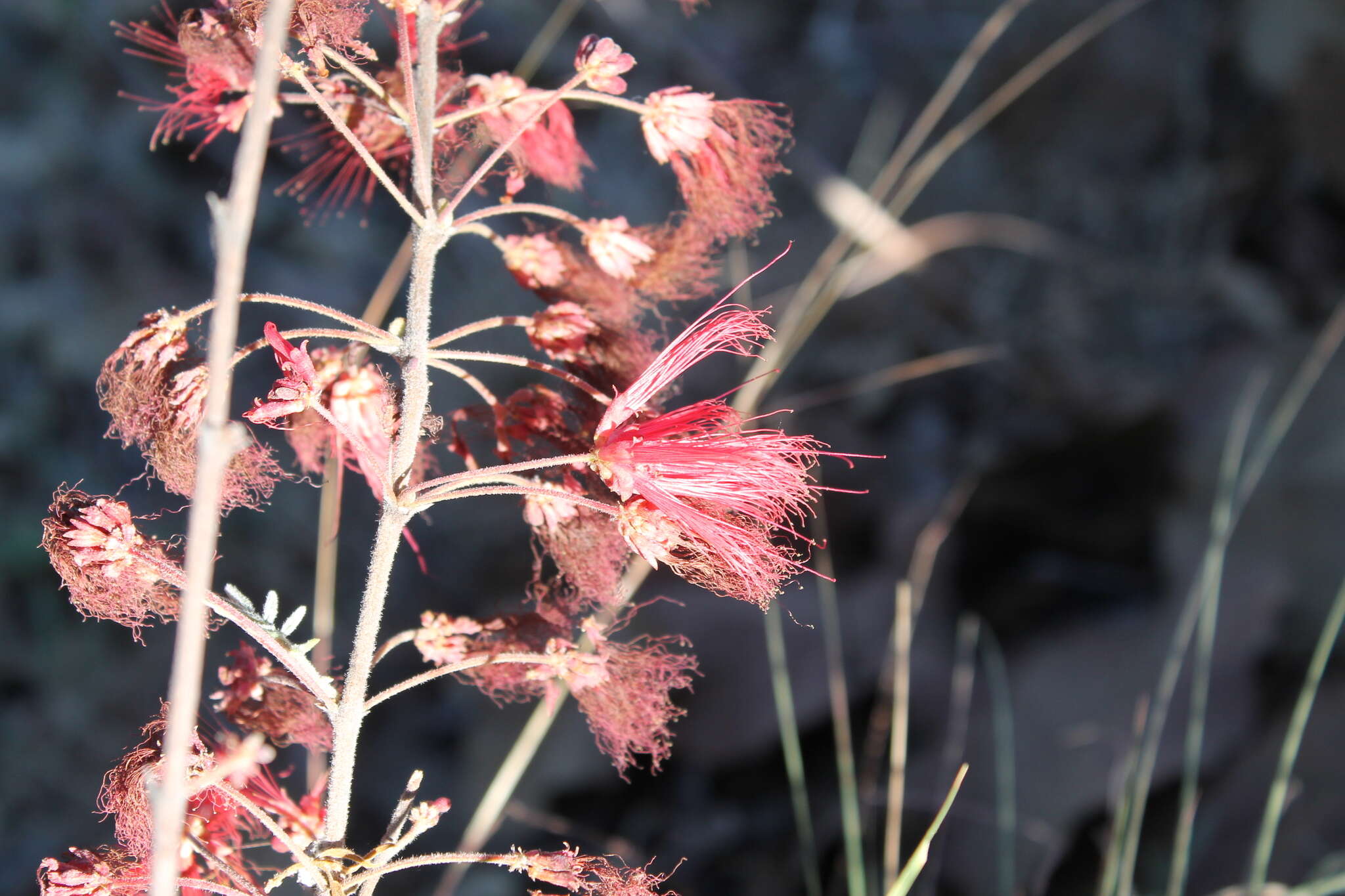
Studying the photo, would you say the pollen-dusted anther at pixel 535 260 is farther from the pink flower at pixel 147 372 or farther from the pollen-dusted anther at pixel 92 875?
the pollen-dusted anther at pixel 92 875

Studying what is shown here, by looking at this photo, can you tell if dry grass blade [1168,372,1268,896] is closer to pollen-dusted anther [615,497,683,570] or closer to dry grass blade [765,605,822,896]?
dry grass blade [765,605,822,896]

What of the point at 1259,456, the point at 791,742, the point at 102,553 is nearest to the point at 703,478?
the point at 102,553

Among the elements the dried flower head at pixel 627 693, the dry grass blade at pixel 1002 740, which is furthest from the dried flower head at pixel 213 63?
the dry grass blade at pixel 1002 740

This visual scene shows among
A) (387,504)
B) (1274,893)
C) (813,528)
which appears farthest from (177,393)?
(813,528)

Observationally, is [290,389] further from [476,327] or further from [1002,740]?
[1002,740]

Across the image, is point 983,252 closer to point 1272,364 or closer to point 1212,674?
point 1272,364

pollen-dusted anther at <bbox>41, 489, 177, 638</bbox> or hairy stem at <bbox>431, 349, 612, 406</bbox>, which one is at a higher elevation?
hairy stem at <bbox>431, 349, 612, 406</bbox>

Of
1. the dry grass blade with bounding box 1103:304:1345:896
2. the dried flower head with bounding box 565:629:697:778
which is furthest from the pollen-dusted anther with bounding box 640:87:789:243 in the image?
the dry grass blade with bounding box 1103:304:1345:896
